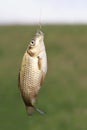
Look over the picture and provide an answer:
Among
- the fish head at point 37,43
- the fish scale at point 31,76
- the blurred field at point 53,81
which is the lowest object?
the blurred field at point 53,81

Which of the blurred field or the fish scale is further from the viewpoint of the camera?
the blurred field

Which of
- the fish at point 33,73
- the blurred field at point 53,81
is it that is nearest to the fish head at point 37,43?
the fish at point 33,73

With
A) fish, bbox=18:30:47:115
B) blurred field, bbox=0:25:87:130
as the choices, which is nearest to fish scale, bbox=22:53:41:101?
fish, bbox=18:30:47:115

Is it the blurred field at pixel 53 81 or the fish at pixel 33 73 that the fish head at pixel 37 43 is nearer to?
the fish at pixel 33 73

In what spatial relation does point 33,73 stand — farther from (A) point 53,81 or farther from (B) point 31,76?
(A) point 53,81

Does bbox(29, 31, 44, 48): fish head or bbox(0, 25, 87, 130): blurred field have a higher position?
bbox(29, 31, 44, 48): fish head

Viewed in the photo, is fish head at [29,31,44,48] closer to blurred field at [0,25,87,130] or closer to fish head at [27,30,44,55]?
fish head at [27,30,44,55]
